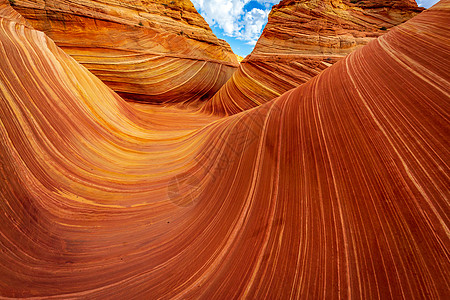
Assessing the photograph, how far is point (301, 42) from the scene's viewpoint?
2627 millimetres

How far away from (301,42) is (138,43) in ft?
9.31

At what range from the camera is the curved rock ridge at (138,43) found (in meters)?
2.65

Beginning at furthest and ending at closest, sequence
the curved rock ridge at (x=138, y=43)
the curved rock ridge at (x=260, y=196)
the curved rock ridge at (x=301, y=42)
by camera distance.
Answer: the curved rock ridge at (x=138, y=43) → the curved rock ridge at (x=301, y=42) → the curved rock ridge at (x=260, y=196)

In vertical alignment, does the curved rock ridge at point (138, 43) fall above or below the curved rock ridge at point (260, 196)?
above

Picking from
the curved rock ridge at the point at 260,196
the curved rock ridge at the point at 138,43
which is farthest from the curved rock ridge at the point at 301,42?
the curved rock ridge at the point at 260,196

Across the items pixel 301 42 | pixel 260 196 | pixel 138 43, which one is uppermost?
pixel 138 43

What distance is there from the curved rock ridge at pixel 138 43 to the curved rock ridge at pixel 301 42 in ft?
3.28

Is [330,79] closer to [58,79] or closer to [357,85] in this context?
[357,85]

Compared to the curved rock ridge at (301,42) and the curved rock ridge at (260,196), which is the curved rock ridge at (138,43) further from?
the curved rock ridge at (260,196)

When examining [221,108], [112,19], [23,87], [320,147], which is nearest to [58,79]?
[23,87]

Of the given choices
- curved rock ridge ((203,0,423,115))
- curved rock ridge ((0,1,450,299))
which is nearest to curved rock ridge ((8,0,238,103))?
curved rock ridge ((203,0,423,115))

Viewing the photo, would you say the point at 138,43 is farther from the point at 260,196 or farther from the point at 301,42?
the point at 260,196

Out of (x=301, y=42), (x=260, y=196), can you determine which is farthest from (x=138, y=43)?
(x=260, y=196)

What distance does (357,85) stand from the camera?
0.80 m
